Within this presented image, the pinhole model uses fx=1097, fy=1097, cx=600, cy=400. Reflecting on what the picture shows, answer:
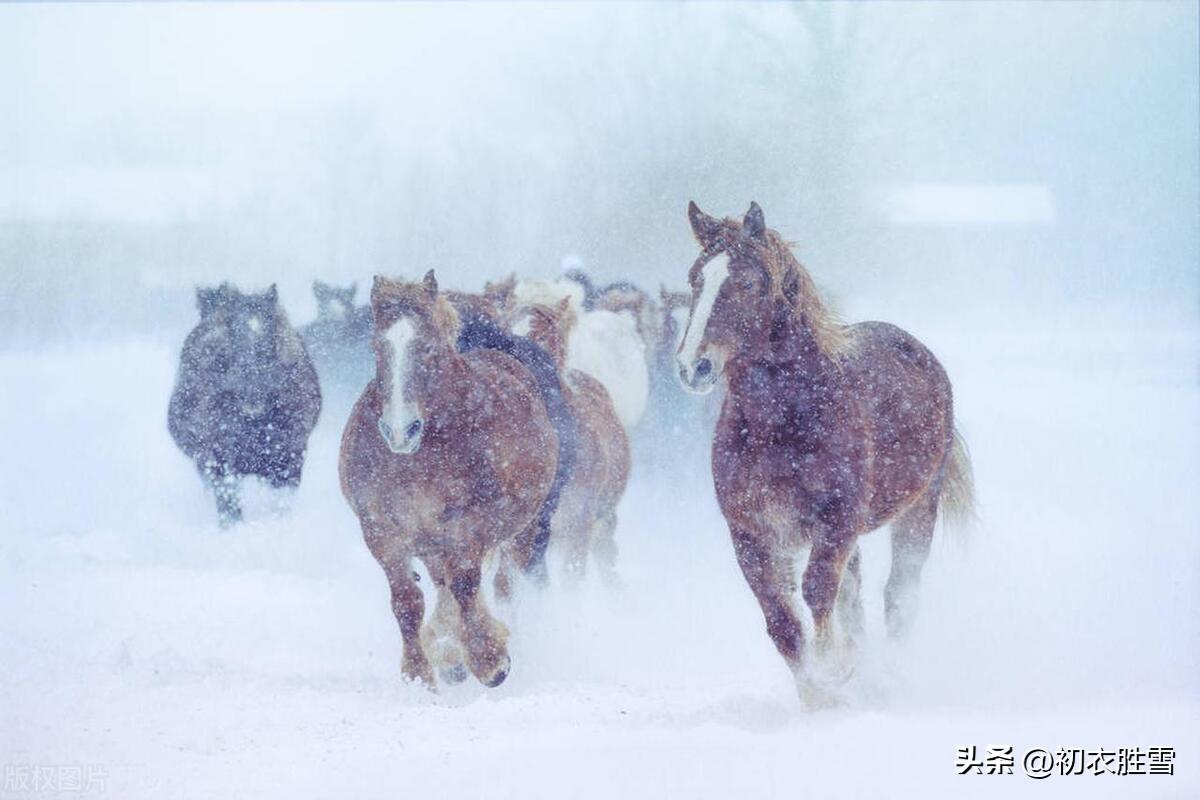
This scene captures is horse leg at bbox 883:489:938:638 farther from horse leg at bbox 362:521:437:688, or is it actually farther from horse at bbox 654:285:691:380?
horse leg at bbox 362:521:437:688

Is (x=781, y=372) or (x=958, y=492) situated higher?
(x=781, y=372)

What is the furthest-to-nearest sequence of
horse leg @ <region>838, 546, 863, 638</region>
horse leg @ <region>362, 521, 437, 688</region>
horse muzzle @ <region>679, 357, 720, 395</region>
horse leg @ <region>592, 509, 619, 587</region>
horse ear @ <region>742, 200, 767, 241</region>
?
1. horse leg @ <region>592, 509, 619, 587</region>
2. horse leg @ <region>838, 546, 863, 638</region>
3. horse leg @ <region>362, 521, 437, 688</region>
4. horse ear @ <region>742, 200, 767, 241</region>
5. horse muzzle @ <region>679, 357, 720, 395</region>

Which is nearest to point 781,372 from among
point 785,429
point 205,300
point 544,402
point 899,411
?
point 785,429

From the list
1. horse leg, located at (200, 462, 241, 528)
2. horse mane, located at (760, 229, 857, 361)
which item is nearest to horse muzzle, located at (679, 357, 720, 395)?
horse mane, located at (760, 229, 857, 361)

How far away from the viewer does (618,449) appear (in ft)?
13.5

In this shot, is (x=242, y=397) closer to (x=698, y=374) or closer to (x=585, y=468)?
(x=585, y=468)

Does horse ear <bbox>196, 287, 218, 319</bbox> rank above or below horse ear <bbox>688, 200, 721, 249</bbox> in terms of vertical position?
below

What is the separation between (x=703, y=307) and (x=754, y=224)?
0.87ft

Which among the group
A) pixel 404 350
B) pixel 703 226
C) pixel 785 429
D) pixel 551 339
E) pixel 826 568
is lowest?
pixel 826 568

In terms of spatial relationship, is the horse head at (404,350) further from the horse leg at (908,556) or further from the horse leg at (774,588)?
the horse leg at (908,556)

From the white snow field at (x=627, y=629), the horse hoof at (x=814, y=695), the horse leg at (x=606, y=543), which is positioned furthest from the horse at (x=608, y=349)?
the horse hoof at (x=814, y=695)

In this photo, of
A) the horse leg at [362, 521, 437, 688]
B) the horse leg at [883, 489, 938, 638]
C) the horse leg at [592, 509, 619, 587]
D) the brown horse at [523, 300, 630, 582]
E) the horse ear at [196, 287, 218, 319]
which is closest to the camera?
the horse leg at [362, 521, 437, 688]

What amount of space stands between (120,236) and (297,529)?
1.26 metres

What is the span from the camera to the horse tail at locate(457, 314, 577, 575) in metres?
3.67
